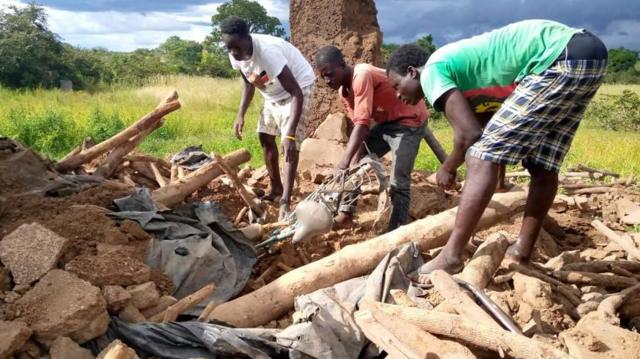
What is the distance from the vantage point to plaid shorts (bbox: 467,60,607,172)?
9.81ft

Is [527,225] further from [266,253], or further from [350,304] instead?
[266,253]

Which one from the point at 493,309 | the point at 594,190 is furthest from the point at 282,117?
the point at 594,190

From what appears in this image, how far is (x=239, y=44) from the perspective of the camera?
16.5 ft

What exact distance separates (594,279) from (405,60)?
1736mm

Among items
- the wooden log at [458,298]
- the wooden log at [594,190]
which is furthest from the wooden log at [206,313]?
the wooden log at [594,190]

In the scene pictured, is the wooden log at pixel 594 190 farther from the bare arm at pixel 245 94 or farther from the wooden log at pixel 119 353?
the wooden log at pixel 119 353

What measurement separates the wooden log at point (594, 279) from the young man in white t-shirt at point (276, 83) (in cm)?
241

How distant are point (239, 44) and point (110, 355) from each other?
3.33m

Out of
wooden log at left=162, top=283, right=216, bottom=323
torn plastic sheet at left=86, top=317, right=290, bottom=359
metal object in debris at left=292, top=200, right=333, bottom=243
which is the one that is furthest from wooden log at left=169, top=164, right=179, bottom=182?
torn plastic sheet at left=86, top=317, right=290, bottom=359

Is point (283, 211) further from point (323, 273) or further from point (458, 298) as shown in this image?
point (458, 298)

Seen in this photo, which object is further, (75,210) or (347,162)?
(347,162)

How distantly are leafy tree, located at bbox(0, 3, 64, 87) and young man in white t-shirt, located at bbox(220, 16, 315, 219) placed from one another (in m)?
18.6

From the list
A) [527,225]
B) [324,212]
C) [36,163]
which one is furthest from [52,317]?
[527,225]

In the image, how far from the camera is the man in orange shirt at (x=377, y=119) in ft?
15.1
